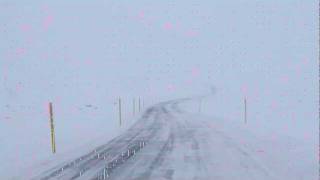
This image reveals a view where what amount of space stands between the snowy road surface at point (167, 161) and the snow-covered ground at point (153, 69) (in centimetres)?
102

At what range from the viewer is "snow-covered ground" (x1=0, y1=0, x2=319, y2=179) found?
27.6 m

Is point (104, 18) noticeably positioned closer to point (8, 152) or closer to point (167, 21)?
point (167, 21)

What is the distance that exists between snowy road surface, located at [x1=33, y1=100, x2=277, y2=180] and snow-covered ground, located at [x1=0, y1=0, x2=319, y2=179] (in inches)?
40.0

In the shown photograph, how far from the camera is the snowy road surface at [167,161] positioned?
46.7 feet

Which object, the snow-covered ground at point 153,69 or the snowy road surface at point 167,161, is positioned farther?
the snow-covered ground at point 153,69

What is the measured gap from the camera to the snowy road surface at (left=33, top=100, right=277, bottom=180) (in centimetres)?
1423

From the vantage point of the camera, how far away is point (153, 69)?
107 metres

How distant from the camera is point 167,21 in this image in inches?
5979

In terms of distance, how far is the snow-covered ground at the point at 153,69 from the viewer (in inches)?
1088

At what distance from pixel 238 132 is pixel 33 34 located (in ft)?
311

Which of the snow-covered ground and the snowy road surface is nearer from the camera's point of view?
the snowy road surface

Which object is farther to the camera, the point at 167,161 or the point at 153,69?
the point at 153,69

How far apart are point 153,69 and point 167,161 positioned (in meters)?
90.6

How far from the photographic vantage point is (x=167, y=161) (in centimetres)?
1692
